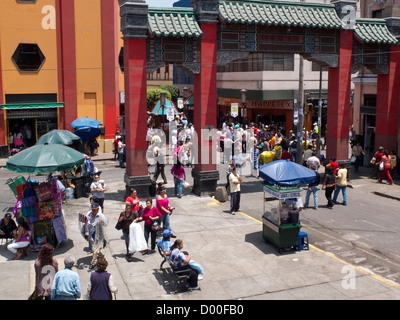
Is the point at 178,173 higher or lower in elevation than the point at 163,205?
higher

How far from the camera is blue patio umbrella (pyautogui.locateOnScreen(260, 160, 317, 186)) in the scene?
484 inches

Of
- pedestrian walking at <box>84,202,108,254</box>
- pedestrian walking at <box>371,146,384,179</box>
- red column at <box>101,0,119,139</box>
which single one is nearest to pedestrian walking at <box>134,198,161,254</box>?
pedestrian walking at <box>84,202,108,254</box>

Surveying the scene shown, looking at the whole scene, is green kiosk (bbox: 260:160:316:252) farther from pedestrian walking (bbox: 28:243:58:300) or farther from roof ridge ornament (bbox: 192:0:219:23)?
roof ridge ornament (bbox: 192:0:219:23)

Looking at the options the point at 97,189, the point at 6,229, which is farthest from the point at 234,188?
the point at 6,229

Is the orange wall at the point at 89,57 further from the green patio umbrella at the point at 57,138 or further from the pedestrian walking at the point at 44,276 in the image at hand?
the pedestrian walking at the point at 44,276

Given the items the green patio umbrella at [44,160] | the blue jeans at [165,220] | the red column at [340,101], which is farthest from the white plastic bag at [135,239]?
the red column at [340,101]

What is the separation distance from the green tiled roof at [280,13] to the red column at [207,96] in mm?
947

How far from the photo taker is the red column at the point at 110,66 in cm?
2816

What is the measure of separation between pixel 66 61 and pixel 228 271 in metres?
20.4

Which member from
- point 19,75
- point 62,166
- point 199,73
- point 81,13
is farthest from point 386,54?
point 19,75

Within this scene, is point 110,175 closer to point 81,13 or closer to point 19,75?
point 19,75

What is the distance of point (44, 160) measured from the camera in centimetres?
1197

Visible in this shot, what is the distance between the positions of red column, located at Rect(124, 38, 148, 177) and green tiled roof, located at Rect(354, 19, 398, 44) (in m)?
9.34

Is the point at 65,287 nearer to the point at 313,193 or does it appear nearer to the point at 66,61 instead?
the point at 313,193
